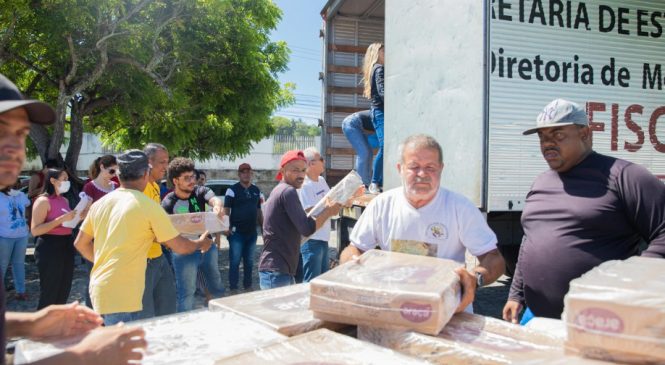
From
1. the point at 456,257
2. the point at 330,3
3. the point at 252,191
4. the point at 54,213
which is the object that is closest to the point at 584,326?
the point at 456,257

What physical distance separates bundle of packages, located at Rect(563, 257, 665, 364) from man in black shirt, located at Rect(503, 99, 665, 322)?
107 centimetres

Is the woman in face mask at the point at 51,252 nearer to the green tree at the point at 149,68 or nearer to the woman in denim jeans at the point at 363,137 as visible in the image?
the green tree at the point at 149,68

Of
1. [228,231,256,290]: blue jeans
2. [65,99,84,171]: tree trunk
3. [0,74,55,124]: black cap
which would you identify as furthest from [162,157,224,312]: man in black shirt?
[65,99,84,171]: tree trunk

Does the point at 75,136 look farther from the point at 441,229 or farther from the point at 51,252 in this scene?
the point at 441,229

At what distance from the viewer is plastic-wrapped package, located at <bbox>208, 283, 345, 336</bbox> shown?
167 centimetres

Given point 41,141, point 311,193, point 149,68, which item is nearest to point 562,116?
point 311,193

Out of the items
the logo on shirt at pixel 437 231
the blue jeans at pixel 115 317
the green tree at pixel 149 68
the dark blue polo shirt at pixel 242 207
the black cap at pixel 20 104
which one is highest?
the green tree at pixel 149 68

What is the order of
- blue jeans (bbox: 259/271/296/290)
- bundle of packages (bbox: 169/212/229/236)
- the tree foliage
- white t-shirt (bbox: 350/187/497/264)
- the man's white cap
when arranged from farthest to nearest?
the tree foliage → bundle of packages (bbox: 169/212/229/236) → blue jeans (bbox: 259/271/296/290) → the man's white cap → white t-shirt (bbox: 350/187/497/264)

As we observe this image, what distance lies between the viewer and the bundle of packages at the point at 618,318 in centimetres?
117

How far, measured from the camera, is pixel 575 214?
94.4 inches

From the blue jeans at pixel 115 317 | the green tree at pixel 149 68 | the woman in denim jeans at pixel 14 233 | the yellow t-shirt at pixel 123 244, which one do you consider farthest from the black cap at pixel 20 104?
the green tree at pixel 149 68

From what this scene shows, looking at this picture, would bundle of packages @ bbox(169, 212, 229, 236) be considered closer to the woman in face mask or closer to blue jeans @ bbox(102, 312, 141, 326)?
blue jeans @ bbox(102, 312, 141, 326)

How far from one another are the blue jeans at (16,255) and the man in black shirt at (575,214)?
5.99 meters

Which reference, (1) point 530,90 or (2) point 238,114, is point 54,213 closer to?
(1) point 530,90
